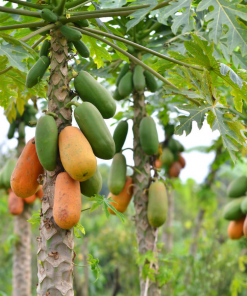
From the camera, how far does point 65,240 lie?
148 cm

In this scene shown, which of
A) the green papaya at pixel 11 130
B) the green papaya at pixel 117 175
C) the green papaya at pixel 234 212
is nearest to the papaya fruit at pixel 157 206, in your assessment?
the green papaya at pixel 117 175

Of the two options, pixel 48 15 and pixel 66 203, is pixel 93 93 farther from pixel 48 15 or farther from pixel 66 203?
pixel 66 203

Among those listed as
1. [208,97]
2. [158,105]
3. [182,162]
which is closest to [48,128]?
[208,97]

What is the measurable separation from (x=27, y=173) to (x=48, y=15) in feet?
2.56

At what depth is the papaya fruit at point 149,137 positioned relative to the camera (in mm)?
2385

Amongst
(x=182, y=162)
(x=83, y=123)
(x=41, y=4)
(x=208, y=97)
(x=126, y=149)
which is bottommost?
(x=182, y=162)

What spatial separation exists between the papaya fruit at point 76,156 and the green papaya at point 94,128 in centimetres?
6

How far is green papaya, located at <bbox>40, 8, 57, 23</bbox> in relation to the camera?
160 centimetres

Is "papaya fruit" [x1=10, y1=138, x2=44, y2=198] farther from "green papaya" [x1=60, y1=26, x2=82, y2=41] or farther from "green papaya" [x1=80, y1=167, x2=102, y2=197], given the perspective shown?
"green papaya" [x1=60, y1=26, x2=82, y2=41]

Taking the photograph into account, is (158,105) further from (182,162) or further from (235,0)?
(235,0)

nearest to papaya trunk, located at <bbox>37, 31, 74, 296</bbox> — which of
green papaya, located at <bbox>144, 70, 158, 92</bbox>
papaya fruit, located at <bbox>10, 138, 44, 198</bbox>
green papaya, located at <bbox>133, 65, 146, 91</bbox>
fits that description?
papaya fruit, located at <bbox>10, 138, 44, 198</bbox>

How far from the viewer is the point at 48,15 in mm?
1604

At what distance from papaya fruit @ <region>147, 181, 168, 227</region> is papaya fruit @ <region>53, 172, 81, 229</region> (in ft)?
3.25

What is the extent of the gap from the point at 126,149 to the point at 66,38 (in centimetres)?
108
